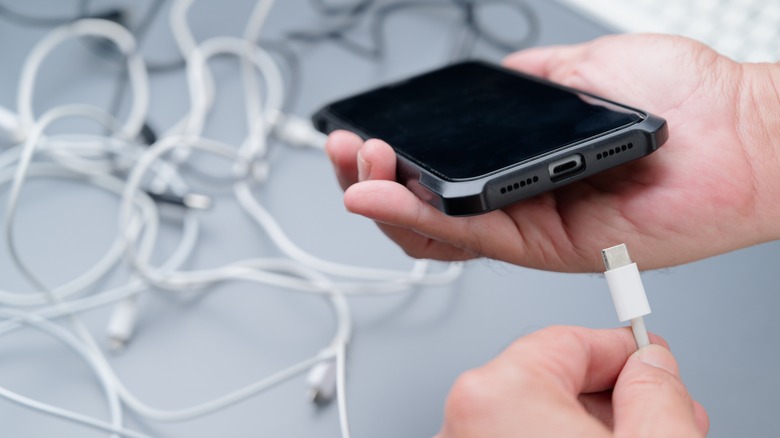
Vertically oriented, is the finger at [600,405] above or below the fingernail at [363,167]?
below

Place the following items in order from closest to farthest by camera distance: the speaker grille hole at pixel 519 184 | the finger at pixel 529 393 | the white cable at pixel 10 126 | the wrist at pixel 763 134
A: the finger at pixel 529 393, the speaker grille hole at pixel 519 184, the wrist at pixel 763 134, the white cable at pixel 10 126

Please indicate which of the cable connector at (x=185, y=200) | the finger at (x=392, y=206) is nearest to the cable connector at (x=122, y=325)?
the cable connector at (x=185, y=200)

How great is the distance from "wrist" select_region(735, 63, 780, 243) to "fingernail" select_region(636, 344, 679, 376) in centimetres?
23

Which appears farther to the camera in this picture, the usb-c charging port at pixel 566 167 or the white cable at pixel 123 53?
the white cable at pixel 123 53

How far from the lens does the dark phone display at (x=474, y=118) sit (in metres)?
0.50

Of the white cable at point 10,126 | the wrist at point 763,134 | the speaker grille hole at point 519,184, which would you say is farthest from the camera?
the white cable at point 10,126

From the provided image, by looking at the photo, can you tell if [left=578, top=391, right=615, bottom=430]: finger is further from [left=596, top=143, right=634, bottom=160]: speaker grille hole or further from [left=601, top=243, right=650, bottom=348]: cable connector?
[left=596, top=143, right=634, bottom=160]: speaker grille hole

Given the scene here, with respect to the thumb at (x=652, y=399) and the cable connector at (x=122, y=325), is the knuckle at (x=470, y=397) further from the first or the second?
the cable connector at (x=122, y=325)

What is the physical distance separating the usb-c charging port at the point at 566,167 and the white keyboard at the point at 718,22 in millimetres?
435

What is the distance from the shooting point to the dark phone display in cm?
50

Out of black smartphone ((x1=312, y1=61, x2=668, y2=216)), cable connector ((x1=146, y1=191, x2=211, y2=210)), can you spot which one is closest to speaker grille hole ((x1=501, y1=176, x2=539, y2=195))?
black smartphone ((x1=312, y1=61, x2=668, y2=216))

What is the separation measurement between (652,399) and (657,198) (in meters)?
0.23

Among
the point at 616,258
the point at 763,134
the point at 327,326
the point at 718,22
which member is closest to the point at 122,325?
the point at 327,326

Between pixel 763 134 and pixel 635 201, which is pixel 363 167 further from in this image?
pixel 763 134
